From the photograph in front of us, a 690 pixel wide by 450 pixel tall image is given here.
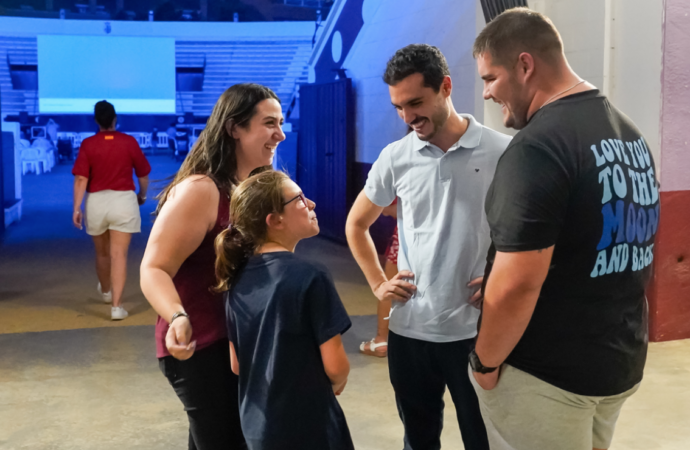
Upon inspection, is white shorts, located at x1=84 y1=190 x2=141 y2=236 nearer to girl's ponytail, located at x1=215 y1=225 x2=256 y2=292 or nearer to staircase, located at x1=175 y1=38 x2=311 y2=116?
girl's ponytail, located at x1=215 y1=225 x2=256 y2=292

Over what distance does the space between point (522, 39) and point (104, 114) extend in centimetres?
403

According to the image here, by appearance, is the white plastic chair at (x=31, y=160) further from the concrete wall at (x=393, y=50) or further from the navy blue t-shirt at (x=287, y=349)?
the navy blue t-shirt at (x=287, y=349)

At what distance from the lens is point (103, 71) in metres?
22.4

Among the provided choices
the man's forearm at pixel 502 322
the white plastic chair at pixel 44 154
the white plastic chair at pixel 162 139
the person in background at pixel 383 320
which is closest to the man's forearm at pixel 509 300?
the man's forearm at pixel 502 322

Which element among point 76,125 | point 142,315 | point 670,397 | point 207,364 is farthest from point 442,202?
point 76,125

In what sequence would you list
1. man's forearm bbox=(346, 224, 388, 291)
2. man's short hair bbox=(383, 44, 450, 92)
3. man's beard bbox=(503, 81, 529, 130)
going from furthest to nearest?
man's forearm bbox=(346, 224, 388, 291) → man's short hair bbox=(383, 44, 450, 92) → man's beard bbox=(503, 81, 529, 130)

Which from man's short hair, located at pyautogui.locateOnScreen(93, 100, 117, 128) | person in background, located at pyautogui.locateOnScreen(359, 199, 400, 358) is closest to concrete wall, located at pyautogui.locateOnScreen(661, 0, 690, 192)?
person in background, located at pyautogui.locateOnScreen(359, 199, 400, 358)

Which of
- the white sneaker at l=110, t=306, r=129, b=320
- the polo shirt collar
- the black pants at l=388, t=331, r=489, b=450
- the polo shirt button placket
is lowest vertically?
the white sneaker at l=110, t=306, r=129, b=320

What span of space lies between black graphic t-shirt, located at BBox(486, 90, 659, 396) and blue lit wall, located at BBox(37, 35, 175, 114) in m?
22.8

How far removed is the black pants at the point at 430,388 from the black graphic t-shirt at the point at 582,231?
1.76ft

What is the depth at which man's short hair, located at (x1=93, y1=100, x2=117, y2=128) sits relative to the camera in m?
4.81

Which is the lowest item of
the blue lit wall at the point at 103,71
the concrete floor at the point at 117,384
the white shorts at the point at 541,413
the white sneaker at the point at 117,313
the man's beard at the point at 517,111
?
the concrete floor at the point at 117,384

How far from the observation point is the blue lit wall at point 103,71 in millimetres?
22109

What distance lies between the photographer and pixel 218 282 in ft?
5.66
